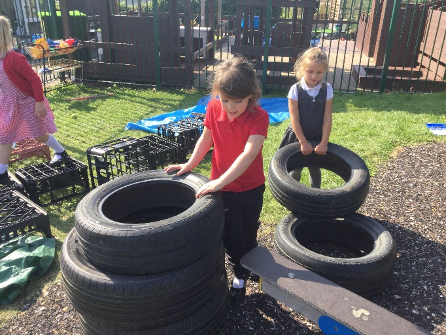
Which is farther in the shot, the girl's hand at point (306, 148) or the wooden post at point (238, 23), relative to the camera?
the wooden post at point (238, 23)

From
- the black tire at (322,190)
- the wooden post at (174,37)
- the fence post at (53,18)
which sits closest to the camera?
the black tire at (322,190)

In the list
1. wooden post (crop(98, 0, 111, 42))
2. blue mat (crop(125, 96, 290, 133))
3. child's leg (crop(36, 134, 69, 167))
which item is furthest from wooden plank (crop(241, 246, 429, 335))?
wooden post (crop(98, 0, 111, 42))

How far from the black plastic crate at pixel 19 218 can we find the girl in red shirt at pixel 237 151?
1.53m

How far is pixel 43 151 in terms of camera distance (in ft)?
17.2

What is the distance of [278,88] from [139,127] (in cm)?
420

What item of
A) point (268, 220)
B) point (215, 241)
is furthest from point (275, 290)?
point (268, 220)

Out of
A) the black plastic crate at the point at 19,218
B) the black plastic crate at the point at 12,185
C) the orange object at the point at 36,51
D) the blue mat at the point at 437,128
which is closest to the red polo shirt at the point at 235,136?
the black plastic crate at the point at 19,218

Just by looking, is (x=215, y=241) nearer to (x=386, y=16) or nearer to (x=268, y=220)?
(x=268, y=220)

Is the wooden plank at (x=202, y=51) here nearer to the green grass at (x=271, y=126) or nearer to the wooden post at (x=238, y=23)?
the wooden post at (x=238, y=23)

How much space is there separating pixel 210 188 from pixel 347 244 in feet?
5.69

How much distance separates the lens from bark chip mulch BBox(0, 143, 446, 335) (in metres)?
2.66

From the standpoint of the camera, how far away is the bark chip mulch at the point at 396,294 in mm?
2664

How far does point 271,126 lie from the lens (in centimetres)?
707

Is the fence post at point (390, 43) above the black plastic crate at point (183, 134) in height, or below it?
above
